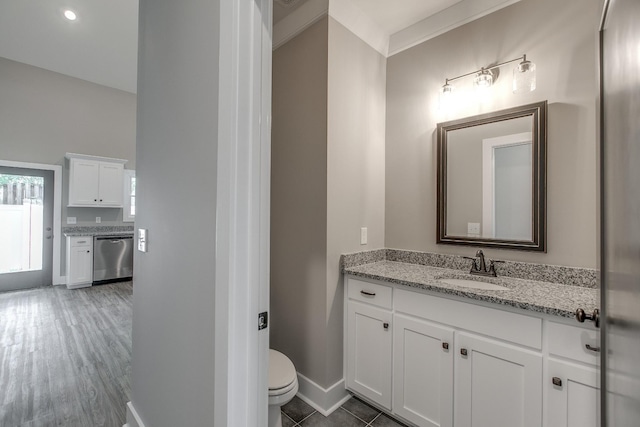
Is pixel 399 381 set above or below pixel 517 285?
below

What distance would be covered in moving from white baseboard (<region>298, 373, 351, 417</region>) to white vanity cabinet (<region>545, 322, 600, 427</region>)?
119cm

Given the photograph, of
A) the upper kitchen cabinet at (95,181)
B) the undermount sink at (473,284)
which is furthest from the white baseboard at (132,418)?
the upper kitchen cabinet at (95,181)

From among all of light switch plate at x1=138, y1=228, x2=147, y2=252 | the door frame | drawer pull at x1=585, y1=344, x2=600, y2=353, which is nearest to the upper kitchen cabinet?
the door frame

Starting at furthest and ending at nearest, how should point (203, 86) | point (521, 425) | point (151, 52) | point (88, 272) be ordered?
1. point (88, 272)
2. point (151, 52)
3. point (521, 425)
4. point (203, 86)

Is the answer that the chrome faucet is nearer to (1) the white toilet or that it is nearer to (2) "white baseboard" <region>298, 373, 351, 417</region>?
(2) "white baseboard" <region>298, 373, 351, 417</region>

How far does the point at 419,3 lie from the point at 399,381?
2551 mm

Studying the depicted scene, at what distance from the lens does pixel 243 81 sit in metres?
0.93

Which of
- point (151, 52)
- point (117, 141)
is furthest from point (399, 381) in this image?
point (117, 141)

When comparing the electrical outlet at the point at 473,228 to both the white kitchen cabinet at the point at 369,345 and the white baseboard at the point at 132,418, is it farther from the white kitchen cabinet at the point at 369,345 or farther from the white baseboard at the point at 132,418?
the white baseboard at the point at 132,418

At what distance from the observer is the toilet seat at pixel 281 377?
1.43 metres

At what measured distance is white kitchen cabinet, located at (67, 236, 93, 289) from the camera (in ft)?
15.6

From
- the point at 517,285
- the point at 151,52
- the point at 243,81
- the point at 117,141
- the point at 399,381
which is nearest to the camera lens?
the point at 243,81

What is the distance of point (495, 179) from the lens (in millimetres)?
1927

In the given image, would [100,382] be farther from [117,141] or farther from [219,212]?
[117,141]
